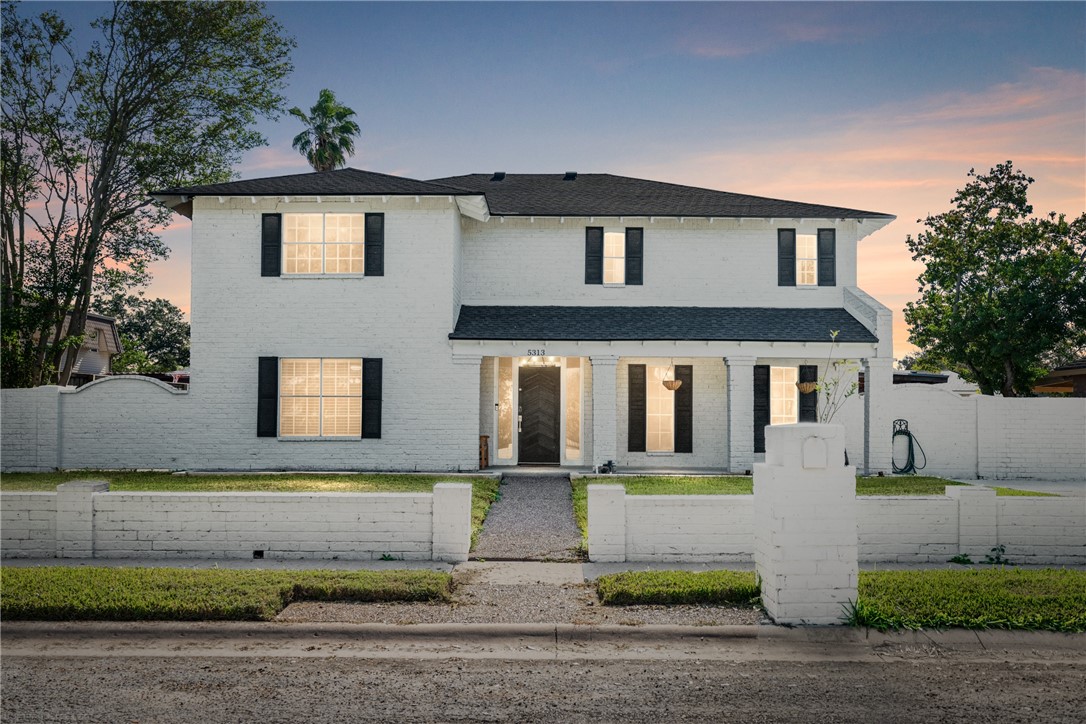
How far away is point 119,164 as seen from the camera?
78.7 ft

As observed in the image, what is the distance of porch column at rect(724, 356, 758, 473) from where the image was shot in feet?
56.4

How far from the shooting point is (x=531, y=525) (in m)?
11.7

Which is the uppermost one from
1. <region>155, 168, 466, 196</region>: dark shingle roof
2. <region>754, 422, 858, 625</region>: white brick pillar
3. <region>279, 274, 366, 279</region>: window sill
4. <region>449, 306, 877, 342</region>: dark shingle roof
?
<region>155, 168, 466, 196</region>: dark shingle roof

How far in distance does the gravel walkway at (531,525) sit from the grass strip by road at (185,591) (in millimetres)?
1822

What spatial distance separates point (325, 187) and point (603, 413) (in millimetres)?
8000

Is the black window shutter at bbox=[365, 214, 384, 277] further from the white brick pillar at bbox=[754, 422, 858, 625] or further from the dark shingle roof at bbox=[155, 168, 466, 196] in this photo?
the white brick pillar at bbox=[754, 422, 858, 625]

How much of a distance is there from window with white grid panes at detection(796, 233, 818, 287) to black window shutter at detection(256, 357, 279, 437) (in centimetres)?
1257

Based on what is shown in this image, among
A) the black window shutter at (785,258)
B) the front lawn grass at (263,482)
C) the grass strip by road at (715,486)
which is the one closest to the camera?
the front lawn grass at (263,482)

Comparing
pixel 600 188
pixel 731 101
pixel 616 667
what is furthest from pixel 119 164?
pixel 616 667

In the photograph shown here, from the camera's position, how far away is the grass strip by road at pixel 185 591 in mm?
7008

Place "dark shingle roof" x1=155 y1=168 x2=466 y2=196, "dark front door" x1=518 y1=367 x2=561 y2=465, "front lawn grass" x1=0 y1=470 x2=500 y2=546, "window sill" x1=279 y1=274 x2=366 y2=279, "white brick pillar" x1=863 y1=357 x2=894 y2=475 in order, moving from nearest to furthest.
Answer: "front lawn grass" x1=0 y1=470 x2=500 y2=546
"dark shingle roof" x1=155 y1=168 x2=466 y2=196
"window sill" x1=279 y1=274 x2=366 y2=279
"white brick pillar" x1=863 y1=357 x2=894 y2=475
"dark front door" x1=518 y1=367 x2=561 y2=465

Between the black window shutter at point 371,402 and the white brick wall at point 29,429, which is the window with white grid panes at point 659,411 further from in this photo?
the white brick wall at point 29,429

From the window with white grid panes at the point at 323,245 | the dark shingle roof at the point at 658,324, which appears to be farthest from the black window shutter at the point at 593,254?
the window with white grid panes at the point at 323,245

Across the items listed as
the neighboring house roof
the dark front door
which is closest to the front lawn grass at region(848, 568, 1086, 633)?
the dark front door
